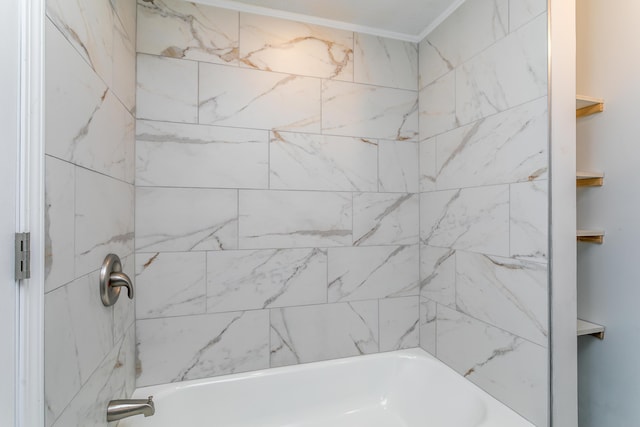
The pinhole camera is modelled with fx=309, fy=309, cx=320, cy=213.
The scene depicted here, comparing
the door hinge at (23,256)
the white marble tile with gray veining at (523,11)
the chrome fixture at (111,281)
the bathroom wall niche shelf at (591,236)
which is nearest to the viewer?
the door hinge at (23,256)

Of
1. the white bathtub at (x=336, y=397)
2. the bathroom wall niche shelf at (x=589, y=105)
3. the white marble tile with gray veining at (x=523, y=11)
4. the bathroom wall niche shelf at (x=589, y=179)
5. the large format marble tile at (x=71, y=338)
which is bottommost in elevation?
the white bathtub at (x=336, y=397)

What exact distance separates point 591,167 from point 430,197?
0.71 metres

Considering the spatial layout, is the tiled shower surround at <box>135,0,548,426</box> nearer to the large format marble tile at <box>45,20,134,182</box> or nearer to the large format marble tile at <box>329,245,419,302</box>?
the large format marble tile at <box>329,245,419,302</box>

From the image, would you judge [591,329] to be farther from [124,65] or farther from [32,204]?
[124,65]

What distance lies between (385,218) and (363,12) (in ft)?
3.69

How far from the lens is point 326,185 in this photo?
171 centimetres

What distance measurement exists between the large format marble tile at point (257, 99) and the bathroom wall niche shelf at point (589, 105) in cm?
120

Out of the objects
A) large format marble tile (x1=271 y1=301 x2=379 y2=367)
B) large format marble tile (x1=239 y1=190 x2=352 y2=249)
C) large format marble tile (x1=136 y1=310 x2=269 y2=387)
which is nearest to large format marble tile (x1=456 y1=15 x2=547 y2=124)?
large format marble tile (x1=239 y1=190 x2=352 y2=249)

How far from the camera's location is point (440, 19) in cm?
169

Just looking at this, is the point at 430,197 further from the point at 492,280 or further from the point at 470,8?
the point at 470,8

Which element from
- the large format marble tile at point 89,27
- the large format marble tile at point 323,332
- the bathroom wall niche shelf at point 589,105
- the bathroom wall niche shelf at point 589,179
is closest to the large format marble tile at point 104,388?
the large format marble tile at point 323,332

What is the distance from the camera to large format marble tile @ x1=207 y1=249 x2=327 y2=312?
155 centimetres

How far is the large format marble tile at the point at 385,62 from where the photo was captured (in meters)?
1.78

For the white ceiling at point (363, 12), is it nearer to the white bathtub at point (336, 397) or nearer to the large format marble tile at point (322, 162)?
the large format marble tile at point (322, 162)
